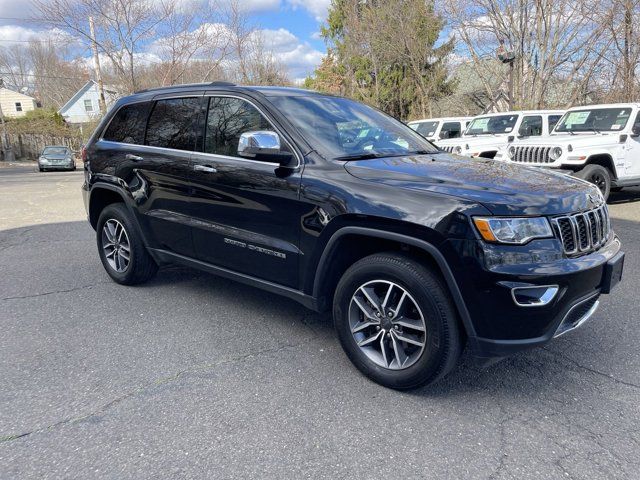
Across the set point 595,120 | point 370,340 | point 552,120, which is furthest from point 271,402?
point 552,120

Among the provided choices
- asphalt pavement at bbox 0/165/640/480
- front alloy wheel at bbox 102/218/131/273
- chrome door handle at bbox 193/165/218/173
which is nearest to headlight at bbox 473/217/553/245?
asphalt pavement at bbox 0/165/640/480

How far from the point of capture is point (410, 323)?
2816 mm

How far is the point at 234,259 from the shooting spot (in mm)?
3688

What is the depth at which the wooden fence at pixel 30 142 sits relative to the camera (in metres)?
33.4

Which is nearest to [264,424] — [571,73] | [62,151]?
[571,73]

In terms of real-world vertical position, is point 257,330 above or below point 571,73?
below

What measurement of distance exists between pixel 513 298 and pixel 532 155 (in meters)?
7.65

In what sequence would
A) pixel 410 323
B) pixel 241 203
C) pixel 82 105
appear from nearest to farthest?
pixel 410 323, pixel 241 203, pixel 82 105

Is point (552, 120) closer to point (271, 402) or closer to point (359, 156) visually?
point (359, 156)

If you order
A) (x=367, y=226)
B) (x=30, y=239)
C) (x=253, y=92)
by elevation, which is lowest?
(x=30, y=239)

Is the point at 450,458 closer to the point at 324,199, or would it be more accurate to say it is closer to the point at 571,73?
the point at 324,199

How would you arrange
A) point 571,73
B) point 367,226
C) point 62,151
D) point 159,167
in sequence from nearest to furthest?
point 367,226, point 159,167, point 571,73, point 62,151

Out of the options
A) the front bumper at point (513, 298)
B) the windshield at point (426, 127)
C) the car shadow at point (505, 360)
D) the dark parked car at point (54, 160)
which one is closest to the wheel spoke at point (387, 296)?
the front bumper at point (513, 298)

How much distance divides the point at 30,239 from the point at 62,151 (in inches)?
778
